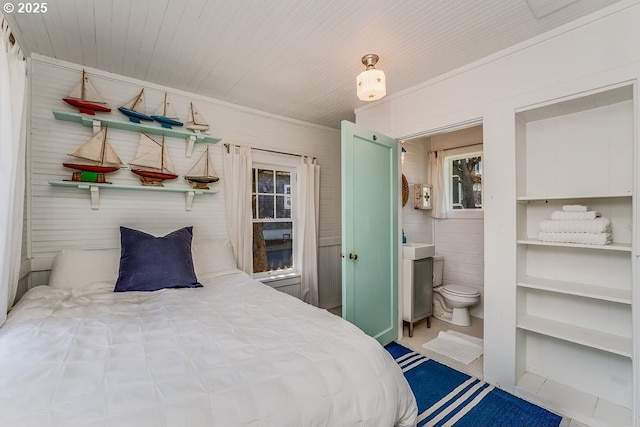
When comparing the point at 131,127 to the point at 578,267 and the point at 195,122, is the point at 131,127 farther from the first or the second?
the point at 578,267

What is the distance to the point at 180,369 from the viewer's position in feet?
3.34

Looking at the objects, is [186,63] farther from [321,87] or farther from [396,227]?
[396,227]

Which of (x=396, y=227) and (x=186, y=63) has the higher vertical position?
(x=186, y=63)

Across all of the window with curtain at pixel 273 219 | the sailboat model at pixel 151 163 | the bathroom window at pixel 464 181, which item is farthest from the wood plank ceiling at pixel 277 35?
the bathroom window at pixel 464 181

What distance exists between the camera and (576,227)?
193 centimetres

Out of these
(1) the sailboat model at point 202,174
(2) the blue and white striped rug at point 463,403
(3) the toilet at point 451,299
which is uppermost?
(1) the sailboat model at point 202,174

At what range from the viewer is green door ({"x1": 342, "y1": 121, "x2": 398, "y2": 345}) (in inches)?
95.4

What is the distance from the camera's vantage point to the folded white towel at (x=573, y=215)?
1913 millimetres

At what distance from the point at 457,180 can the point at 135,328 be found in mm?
3840

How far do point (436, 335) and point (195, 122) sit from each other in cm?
333

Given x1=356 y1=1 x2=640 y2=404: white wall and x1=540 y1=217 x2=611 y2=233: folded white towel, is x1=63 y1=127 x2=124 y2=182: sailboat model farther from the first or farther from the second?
x1=540 y1=217 x2=611 y2=233: folded white towel

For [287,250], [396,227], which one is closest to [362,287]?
[396,227]

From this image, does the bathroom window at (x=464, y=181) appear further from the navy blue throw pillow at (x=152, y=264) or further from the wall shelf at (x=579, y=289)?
the navy blue throw pillow at (x=152, y=264)

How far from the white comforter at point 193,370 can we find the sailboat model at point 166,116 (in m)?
1.70
